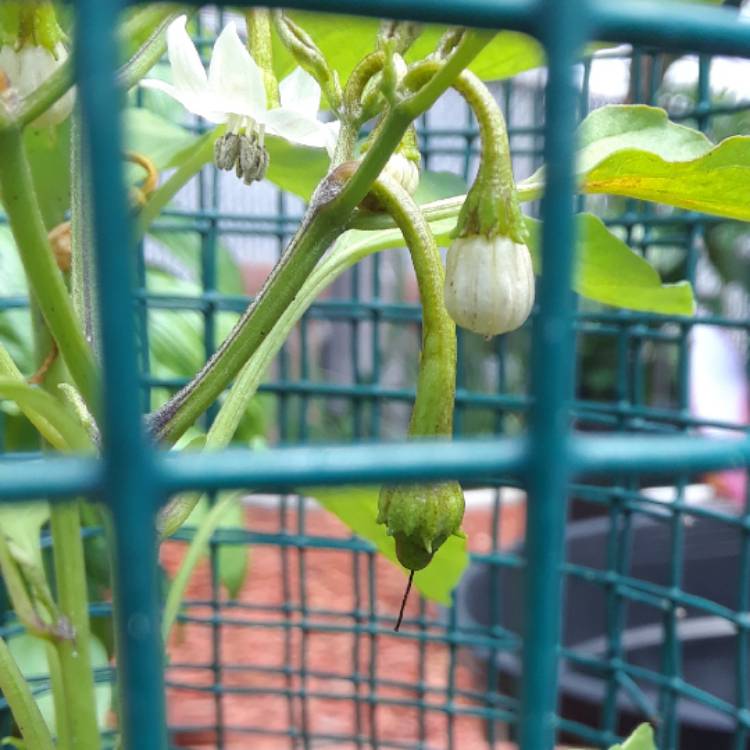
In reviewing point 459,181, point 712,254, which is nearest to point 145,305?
point 459,181

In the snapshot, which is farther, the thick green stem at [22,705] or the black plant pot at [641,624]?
the black plant pot at [641,624]

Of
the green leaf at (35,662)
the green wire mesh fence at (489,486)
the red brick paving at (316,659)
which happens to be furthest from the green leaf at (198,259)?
the green leaf at (35,662)

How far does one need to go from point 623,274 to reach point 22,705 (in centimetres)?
30

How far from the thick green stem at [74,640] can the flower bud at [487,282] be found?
171 millimetres

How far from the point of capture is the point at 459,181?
19.9 inches

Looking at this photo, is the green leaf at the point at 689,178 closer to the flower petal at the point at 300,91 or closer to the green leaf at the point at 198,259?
the flower petal at the point at 300,91

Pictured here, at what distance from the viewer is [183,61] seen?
27 cm

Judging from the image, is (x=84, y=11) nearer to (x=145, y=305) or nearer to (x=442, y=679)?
(x=145, y=305)

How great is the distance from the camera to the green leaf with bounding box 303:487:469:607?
437 millimetres

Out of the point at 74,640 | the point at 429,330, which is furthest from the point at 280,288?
the point at 74,640

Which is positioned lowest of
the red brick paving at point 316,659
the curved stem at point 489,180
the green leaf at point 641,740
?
the red brick paving at point 316,659

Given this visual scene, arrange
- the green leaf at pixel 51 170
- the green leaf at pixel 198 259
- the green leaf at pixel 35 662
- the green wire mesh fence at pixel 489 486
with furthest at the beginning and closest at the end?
the green leaf at pixel 198 259
the green leaf at pixel 35 662
the green leaf at pixel 51 170
the green wire mesh fence at pixel 489 486

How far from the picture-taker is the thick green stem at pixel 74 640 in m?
0.31

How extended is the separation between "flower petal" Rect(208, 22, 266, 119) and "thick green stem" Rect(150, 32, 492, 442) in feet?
0.21
